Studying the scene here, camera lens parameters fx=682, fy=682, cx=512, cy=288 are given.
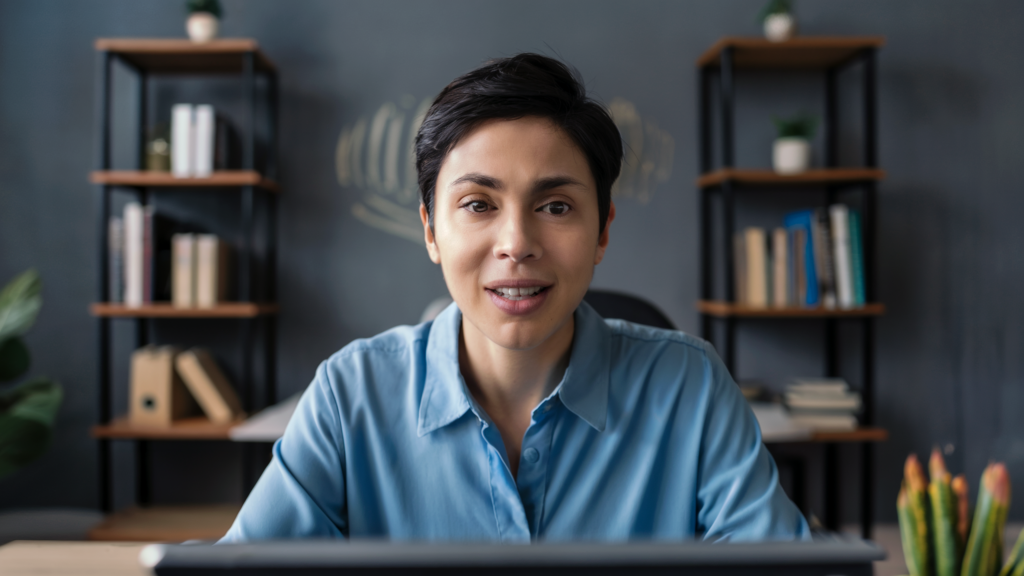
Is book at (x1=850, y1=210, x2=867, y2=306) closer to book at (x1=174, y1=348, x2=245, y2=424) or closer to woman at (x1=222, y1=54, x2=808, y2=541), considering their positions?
woman at (x1=222, y1=54, x2=808, y2=541)

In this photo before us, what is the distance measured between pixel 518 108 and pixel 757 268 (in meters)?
1.90

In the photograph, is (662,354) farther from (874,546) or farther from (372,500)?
(874,546)

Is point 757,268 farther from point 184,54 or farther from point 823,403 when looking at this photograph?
point 184,54

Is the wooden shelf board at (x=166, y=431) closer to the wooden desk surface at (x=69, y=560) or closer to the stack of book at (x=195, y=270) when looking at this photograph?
the stack of book at (x=195, y=270)

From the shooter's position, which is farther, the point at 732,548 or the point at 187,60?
the point at 187,60

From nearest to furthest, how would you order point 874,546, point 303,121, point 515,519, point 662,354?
point 874,546 → point 515,519 → point 662,354 → point 303,121

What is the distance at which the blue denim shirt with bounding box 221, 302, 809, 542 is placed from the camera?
2.99ft

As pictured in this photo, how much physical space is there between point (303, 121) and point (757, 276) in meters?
1.89

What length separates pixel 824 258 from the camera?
251cm

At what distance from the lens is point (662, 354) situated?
3.42 feet

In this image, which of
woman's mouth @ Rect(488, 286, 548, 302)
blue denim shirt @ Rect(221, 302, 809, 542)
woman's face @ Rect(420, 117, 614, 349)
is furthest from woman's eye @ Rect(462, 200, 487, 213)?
blue denim shirt @ Rect(221, 302, 809, 542)

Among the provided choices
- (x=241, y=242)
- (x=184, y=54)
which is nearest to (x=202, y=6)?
(x=184, y=54)

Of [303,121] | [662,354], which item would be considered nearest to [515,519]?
[662,354]

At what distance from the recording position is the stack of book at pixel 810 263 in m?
2.50
